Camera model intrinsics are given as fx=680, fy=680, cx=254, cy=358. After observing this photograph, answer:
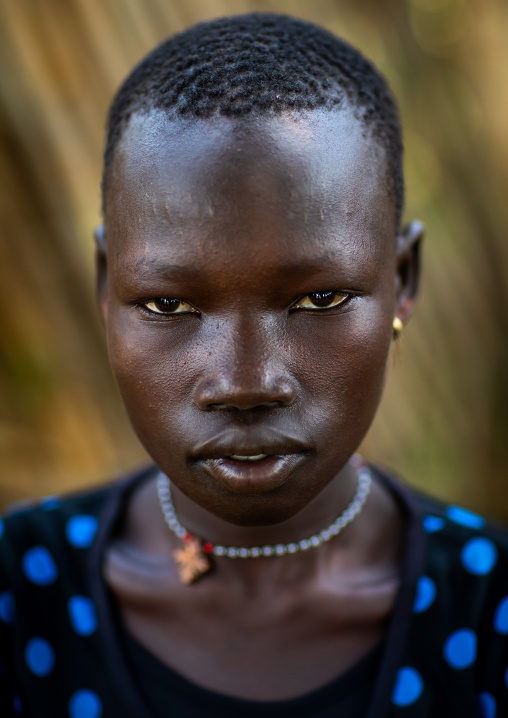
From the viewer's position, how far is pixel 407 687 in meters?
1.30

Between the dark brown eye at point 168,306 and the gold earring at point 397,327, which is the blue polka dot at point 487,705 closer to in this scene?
the gold earring at point 397,327

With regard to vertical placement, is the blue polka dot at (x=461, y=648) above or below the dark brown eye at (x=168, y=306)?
below

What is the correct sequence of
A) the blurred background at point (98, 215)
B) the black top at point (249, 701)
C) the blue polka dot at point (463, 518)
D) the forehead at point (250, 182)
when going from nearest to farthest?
1. the forehead at point (250, 182)
2. the black top at point (249, 701)
3. the blue polka dot at point (463, 518)
4. the blurred background at point (98, 215)

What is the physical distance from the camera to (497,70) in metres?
3.03

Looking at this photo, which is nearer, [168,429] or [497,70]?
[168,429]

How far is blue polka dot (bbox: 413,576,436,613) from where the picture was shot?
4.49 ft

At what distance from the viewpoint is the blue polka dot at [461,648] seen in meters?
1.33

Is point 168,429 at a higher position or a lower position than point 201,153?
lower

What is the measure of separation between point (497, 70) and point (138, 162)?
2501mm

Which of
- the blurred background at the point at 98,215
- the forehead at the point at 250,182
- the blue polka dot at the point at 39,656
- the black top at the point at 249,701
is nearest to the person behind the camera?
the forehead at the point at 250,182

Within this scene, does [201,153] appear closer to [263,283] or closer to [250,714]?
[263,283]

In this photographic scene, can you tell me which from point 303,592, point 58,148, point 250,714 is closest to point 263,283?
point 303,592

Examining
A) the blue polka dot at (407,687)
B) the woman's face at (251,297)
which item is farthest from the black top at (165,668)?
the woman's face at (251,297)

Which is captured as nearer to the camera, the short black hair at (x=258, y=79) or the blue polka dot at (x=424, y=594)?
the short black hair at (x=258, y=79)
